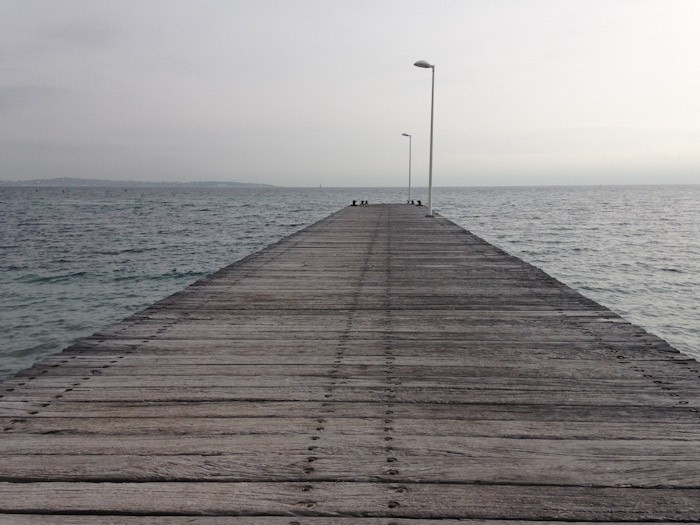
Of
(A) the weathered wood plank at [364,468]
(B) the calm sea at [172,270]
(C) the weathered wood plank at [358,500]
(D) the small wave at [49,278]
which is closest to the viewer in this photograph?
(C) the weathered wood plank at [358,500]

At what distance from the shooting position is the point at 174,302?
683cm

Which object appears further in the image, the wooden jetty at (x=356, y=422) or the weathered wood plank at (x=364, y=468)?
the weathered wood plank at (x=364, y=468)

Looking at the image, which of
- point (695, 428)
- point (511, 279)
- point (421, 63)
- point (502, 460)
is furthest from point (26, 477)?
point (421, 63)

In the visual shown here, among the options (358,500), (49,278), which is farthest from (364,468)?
(49,278)

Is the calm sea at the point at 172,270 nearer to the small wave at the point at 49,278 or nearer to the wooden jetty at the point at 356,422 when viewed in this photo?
the small wave at the point at 49,278

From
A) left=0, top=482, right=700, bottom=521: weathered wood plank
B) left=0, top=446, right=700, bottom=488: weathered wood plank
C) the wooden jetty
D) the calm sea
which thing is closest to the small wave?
the calm sea

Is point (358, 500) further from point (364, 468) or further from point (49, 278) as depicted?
point (49, 278)

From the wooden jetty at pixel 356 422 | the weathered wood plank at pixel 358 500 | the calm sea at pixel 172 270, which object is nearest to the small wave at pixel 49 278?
the calm sea at pixel 172 270

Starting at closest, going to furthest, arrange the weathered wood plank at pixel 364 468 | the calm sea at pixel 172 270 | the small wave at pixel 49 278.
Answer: the weathered wood plank at pixel 364 468, the calm sea at pixel 172 270, the small wave at pixel 49 278

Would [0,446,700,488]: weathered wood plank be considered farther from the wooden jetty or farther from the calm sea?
the calm sea

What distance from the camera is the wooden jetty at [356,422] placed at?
253 cm

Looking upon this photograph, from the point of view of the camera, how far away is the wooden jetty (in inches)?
99.4

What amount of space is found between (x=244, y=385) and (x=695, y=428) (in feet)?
9.06

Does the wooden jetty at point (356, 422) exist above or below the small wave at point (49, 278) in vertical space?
above
